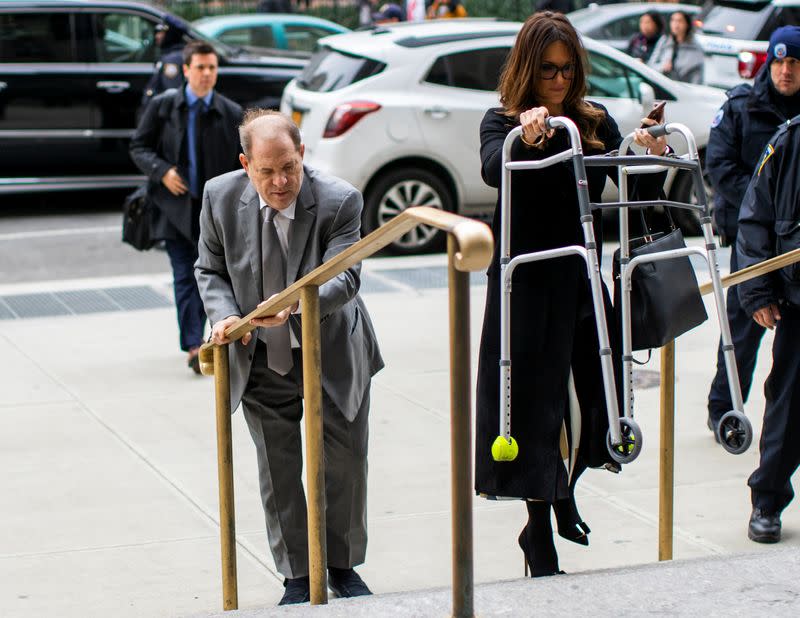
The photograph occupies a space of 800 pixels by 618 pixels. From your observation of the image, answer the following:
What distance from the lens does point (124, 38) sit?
12.8 metres

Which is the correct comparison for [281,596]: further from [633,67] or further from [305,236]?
[633,67]

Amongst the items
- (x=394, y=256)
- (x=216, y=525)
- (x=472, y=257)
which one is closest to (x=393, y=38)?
(x=394, y=256)

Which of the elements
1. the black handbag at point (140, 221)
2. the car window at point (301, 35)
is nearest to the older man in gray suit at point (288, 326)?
the black handbag at point (140, 221)

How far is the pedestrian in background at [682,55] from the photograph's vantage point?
13836mm

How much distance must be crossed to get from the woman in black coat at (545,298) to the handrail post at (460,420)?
1017 mm

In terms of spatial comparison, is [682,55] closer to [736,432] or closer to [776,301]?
[776,301]

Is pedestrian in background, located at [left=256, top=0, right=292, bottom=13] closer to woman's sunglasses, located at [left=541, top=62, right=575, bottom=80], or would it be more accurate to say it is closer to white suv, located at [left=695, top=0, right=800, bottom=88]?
white suv, located at [left=695, top=0, right=800, bottom=88]

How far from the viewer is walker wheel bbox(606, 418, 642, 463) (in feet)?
12.2

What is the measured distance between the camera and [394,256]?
1075 cm

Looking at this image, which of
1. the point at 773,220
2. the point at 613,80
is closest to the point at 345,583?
the point at 773,220

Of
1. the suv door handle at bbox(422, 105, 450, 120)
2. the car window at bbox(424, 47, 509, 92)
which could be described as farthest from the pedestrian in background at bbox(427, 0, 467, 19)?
the suv door handle at bbox(422, 105, 450, 120)

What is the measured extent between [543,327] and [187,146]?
382 cm

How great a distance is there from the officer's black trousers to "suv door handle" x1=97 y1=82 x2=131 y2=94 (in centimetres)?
899

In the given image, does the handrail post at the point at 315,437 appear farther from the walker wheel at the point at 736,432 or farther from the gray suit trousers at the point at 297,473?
the walker wheel at the point at 736,432
